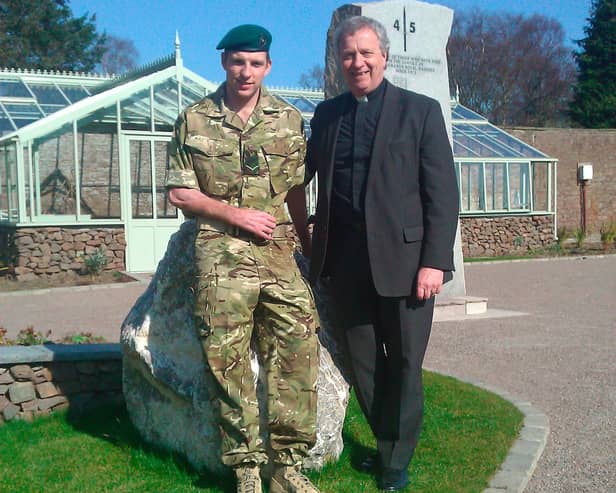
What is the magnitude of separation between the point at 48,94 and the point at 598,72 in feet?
83.4

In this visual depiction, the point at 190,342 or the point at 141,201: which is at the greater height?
the point at 141,201

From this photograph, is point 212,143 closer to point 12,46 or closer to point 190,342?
point 190,342

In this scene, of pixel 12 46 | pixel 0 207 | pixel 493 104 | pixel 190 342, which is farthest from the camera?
pixel 493 104

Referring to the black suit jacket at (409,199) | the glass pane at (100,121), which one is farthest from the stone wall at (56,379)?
the glass pane at (100,121)

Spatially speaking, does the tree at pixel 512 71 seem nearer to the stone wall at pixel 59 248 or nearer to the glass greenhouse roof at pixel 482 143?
the glass greenhouse roof at pixel 482 143

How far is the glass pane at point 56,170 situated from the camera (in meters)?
13.2

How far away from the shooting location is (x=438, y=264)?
3143 millimetres

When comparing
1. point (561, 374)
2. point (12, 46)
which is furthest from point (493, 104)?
point (561, 374)

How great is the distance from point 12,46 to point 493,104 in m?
23.6

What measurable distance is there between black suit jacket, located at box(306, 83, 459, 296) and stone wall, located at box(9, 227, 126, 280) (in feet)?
35.3

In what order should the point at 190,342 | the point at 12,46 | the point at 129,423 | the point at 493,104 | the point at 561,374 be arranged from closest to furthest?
the point at 190,342 → the point at 129,423 → the point at 561,374 → the point at 12,46 → the point at 493,104

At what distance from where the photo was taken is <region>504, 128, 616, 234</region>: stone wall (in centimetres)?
2506

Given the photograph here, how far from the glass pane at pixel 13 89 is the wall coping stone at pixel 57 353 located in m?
12.2

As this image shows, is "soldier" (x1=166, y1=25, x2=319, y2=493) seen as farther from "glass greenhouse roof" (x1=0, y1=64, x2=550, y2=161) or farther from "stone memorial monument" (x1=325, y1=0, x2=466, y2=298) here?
"glass greenhouse roof" (x1=0, y1=64, x2=550, y2=161)
